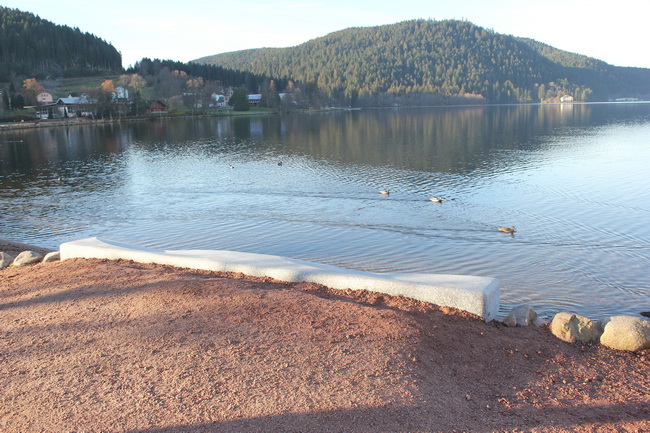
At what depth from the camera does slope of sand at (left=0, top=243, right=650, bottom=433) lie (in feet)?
20.6

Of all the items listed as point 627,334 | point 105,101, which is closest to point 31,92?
point 105,101

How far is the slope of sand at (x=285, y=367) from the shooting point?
6.29 metres

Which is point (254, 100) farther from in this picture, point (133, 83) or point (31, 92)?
point (31, 92)

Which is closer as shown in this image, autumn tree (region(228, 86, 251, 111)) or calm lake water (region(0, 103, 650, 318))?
calm lake water (region(0, 103, 650, 318))

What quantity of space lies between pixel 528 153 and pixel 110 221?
125ft

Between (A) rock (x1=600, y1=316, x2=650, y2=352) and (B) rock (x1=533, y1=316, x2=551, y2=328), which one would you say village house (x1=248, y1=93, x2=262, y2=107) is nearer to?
(B) rock (x1=533, y1=316, x2=551, y2=328)

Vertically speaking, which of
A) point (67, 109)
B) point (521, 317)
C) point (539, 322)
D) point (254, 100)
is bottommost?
point (539, 322)

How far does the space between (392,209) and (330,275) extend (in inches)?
591

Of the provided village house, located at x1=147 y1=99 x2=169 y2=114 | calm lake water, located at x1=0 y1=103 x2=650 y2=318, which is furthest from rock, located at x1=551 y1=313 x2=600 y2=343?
village house, located at x1=147 y1=99 x2=169 y2=114

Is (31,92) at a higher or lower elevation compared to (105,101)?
higher

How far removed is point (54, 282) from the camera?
11.4 m

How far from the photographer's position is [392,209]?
2566 centimetres

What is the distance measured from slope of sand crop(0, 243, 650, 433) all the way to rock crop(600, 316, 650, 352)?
0.19 m

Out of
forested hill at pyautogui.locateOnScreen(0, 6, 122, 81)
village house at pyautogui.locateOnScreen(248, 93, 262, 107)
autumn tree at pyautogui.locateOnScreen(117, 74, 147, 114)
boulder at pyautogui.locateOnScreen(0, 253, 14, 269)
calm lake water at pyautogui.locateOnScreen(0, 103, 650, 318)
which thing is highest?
forested hill at pyautogui.locateOnScreen(0, 6, 122, 81)
